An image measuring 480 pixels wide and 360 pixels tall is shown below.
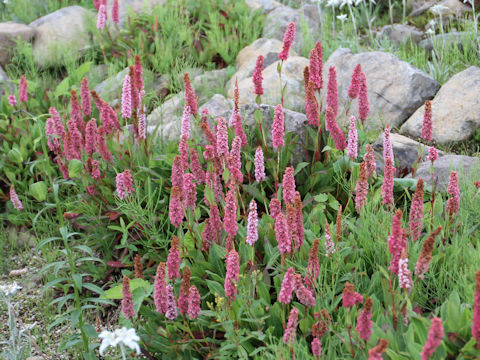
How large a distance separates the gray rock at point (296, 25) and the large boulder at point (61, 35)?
2242 mm

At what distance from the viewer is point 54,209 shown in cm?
439

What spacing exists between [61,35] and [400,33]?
13.7ft

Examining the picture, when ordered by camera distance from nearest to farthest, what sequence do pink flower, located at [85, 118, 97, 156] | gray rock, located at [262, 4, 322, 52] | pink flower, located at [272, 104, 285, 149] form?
pink flower, located at [272, 104, 285, 149], pink flower, located at [85, 118, 97, 156], gray rock, located at [262, 4, 322, 52]

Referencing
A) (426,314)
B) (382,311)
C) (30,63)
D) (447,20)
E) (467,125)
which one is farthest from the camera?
(447,20)

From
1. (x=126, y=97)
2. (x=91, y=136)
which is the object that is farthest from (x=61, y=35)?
(x=126, y=97)

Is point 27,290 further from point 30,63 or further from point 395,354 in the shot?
point 30,63

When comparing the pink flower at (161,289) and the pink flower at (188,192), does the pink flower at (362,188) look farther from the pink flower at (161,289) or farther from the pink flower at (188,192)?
the pink flower at (161,289)

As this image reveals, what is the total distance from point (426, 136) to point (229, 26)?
4.11 metres

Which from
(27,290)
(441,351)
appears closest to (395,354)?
A: (441,351)

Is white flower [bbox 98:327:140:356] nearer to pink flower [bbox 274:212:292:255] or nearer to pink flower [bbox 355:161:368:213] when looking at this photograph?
pink flower [bbox 274:212:292:255]

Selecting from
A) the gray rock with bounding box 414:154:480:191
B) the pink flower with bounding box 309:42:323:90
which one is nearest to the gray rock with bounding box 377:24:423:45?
the gray rock with bounding box 414:154:480:191

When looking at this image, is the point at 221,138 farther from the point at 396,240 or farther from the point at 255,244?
the point at 396,240

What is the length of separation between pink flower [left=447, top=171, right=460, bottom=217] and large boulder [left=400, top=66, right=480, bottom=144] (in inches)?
72.7

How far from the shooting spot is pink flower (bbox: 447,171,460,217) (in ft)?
8.35
